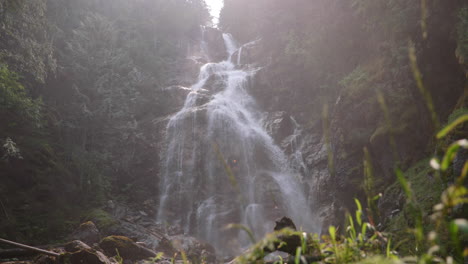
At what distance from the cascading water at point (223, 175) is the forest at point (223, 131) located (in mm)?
82

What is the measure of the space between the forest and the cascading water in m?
0.08

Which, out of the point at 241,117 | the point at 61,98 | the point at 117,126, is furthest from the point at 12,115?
the point at 241,117

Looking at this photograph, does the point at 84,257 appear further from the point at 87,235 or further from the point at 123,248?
the point at 87,235

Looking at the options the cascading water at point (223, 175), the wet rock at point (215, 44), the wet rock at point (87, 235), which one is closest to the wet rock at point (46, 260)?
the wet rock at point (87, 235)

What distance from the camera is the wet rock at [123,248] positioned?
8.07m

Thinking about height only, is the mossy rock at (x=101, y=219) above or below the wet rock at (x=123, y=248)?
above

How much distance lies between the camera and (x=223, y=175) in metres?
17.6

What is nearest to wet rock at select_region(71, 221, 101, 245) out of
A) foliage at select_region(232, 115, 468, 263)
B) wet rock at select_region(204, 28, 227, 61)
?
foliage at select_region(232, 115, 468, 263)

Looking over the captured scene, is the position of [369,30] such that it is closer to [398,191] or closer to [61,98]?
[398,191]

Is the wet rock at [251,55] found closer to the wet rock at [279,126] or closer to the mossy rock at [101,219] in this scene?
the wet rock at [279,126]

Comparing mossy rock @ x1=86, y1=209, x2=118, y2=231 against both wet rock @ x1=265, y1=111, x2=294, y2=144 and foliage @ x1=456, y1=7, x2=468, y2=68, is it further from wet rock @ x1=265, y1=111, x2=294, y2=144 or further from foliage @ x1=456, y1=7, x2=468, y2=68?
foliage @ x1=456, y1=7, x2=468, y2=68

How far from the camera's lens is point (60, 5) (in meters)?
23.0

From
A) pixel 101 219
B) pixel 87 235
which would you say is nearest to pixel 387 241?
pixel 87 235

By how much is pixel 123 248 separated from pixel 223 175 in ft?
31.8
